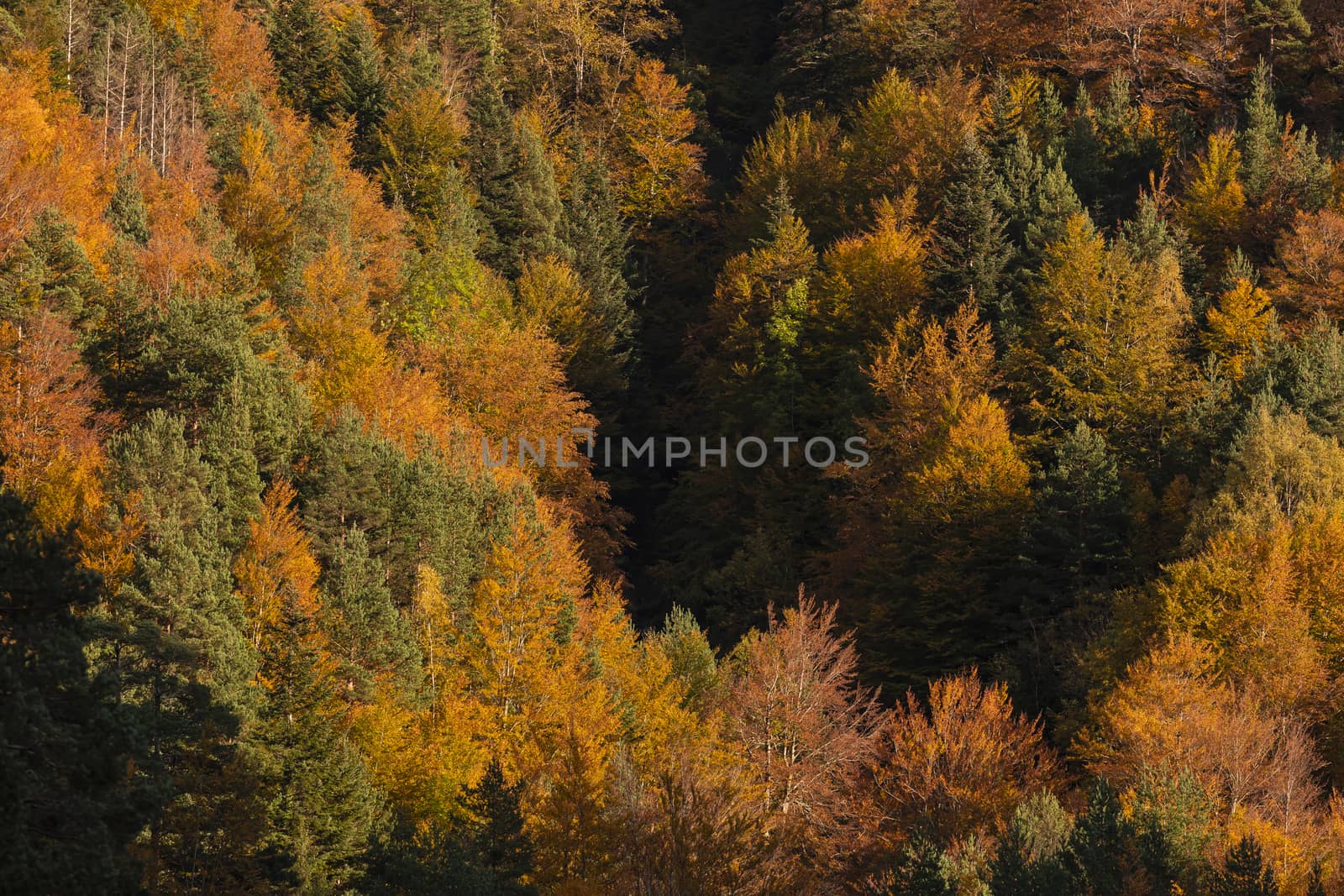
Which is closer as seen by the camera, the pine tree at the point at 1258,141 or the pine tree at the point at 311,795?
the pine tree at the point at 311,795

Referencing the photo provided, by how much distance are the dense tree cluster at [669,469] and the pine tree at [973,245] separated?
0.27 m

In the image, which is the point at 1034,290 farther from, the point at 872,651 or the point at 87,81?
the point at 87,81

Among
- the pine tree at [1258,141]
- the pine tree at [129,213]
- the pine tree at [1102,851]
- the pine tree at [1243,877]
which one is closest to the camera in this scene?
the pine tree at [1243,877]

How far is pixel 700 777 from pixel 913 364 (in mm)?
28667

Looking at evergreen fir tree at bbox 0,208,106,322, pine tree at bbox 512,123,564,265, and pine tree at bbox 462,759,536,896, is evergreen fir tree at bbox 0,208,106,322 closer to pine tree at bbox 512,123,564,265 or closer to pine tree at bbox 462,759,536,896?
pine tree at bbox 462,759,536,896

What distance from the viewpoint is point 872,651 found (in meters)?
50.8

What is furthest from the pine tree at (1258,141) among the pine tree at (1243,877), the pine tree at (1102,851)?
the pine tree at (1243,877)

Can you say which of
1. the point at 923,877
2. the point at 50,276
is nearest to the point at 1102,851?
the point at 923,877

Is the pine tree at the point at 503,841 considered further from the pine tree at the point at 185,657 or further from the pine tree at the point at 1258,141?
the pine tree at the point at 1258,141

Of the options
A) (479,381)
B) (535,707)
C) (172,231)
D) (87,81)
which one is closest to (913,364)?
(479,381)

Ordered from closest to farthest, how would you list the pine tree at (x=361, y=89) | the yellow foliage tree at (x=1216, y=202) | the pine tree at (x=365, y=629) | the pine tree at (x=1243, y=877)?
the pine tree at (x=1243, y=877) < the pine tree at (x=365, y=629) < the yellow foliage tree at (x=1216, y=202) < the pine tree at (x=361, y=89)

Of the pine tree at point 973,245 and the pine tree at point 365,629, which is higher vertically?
the pine tree at point 973,245

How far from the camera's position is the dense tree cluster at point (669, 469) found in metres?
31.1

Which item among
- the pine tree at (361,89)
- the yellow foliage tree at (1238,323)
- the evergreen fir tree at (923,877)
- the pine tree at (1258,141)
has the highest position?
the pine tree at (361,89)
